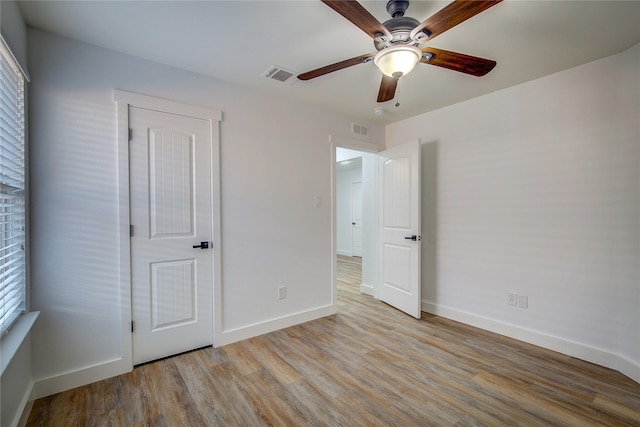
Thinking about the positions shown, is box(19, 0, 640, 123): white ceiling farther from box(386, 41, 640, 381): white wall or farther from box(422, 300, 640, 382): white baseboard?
box(422, 300, 640, 382): white baseboard

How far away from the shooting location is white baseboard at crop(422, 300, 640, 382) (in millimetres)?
2166

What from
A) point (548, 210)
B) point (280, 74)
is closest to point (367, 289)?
point (548, 210)

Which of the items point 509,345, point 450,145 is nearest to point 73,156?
point 450,145

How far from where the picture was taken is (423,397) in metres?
1.91

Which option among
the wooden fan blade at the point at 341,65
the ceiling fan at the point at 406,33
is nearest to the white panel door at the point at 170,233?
the wooden fan blade at the point at 341,65

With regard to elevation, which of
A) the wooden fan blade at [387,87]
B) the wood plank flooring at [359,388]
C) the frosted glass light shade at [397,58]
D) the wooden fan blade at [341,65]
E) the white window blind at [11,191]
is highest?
the wooden fan blade at [387,87]

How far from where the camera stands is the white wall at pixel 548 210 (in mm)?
2205

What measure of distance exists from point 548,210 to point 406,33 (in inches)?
80.8

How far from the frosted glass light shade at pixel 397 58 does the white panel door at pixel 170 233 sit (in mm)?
1628

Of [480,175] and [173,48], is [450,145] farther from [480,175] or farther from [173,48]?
[173,48]

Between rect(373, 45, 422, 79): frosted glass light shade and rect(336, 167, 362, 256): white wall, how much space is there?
6250mm

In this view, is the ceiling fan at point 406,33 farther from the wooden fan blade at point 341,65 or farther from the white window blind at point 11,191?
the white window blind at point 11,191

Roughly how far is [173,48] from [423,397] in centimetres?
298

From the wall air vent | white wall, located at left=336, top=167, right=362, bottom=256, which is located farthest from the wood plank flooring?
white wall, located at left=336, top=167, right=362, bottom=256
